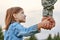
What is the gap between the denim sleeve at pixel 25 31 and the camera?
2.18m

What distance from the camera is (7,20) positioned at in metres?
2.42

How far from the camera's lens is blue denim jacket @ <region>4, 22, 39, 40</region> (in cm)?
219

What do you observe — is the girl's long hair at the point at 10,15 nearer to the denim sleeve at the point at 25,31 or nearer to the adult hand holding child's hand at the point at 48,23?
the denim sleeve at the point at 25,31

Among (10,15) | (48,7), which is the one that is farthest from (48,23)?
(10,15)

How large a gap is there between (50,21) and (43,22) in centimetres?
5

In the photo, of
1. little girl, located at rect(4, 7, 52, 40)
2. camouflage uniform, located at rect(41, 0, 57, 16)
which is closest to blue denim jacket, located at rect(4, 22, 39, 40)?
little girl, located at rect(4, 7, 52, 40)

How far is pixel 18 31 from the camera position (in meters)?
2.24

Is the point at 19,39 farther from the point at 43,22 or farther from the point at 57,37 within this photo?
the point at 57,37

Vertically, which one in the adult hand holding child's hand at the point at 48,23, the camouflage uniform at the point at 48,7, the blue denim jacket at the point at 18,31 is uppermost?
the camouflage uniform at the point at 48,7

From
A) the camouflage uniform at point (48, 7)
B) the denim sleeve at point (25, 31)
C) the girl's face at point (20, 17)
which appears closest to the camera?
the camouflage uniform at point (48, 7)

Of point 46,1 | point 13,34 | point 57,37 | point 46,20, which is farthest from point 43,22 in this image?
point 57,37

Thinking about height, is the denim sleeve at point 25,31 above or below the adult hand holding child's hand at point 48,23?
below

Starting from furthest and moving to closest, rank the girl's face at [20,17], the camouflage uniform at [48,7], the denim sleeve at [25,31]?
the girl's face at [20,17]
the denim sleeve at [25,31]
the camouflage uniform at [48,7]

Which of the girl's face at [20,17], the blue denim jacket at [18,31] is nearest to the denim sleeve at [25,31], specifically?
the blue denim jacket at [18,31]
